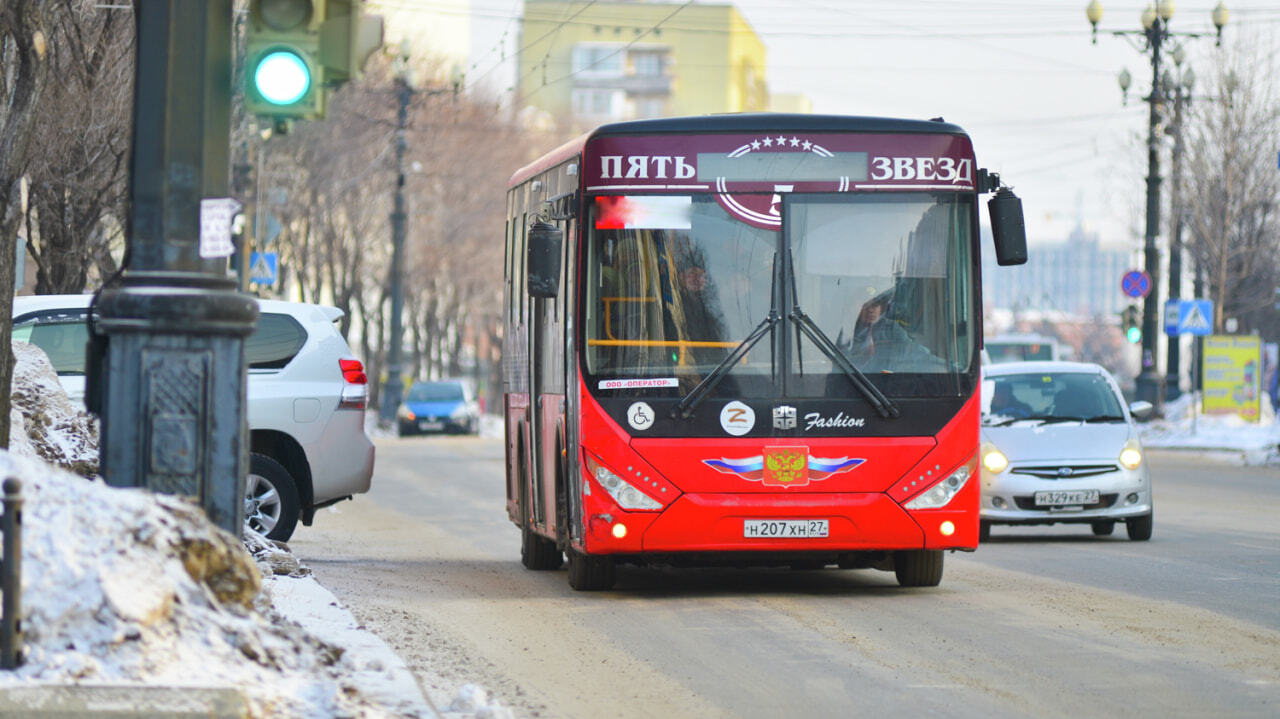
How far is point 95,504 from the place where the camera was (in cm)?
753

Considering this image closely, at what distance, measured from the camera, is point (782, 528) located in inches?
502

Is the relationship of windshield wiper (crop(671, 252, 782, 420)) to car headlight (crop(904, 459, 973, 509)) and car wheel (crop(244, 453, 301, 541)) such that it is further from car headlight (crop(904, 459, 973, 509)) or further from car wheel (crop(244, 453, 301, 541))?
car wheel (crop(244, 453, 301, 541))

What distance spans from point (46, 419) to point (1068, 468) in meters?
8.56

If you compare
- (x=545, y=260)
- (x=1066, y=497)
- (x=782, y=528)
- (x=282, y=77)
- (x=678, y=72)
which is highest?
(x=678, y=72)

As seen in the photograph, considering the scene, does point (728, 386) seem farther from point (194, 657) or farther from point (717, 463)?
point (194, 657)

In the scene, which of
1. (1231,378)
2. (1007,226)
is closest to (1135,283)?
(1231,378)

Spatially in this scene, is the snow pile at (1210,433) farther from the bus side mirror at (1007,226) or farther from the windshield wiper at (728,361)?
the windshield wiper at (728,361)

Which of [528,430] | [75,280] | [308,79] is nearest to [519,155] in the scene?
[75,280]

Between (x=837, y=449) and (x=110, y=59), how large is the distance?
16099mm

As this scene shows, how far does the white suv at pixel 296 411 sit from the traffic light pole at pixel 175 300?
6715 millimetres

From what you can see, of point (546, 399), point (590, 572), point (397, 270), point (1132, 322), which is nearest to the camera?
point (590, 572)

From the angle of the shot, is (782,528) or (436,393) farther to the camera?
(436,393)

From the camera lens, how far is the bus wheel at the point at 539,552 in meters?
15.3

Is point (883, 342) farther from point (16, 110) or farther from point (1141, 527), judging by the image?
point (16, 110)
